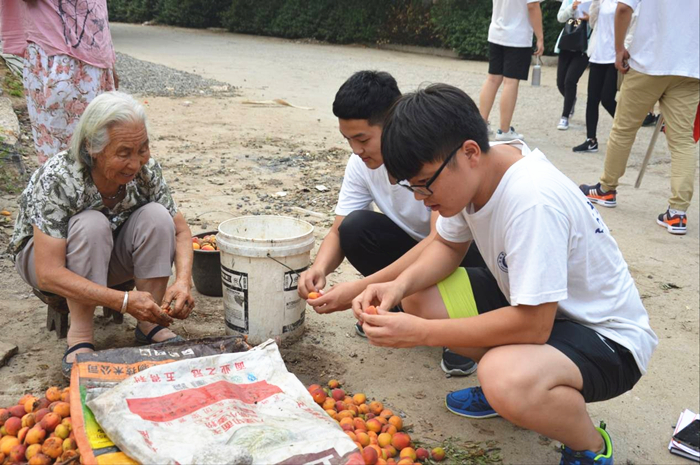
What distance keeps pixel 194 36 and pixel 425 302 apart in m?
21.3

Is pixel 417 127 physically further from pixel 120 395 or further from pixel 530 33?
pixel 530 33

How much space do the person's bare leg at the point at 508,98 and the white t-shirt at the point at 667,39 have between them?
5.71 ft

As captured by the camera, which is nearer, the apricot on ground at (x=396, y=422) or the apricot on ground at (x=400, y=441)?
the apricot on ground at (x=400, y=441)

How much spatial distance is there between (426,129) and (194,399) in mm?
1195

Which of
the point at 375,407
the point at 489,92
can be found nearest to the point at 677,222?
the point at 489,92

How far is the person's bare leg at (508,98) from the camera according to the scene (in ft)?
22.5

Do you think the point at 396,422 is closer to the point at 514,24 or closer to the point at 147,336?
the point at 147,336

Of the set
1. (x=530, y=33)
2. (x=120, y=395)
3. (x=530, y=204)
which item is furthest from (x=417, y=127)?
(x=530, y=33)

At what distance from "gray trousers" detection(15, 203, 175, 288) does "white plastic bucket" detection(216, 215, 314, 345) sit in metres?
0.27

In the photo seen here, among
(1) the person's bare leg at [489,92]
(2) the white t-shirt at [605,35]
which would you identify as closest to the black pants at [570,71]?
(2) the white t-shirt at [605,35]

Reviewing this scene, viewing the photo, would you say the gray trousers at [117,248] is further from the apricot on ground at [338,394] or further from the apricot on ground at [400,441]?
the apricot on ground at [400,441]

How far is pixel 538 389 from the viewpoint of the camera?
2074 mm

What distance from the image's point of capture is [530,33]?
6.89 metres

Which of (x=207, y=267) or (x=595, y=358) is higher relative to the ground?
(x=595, y=358)
